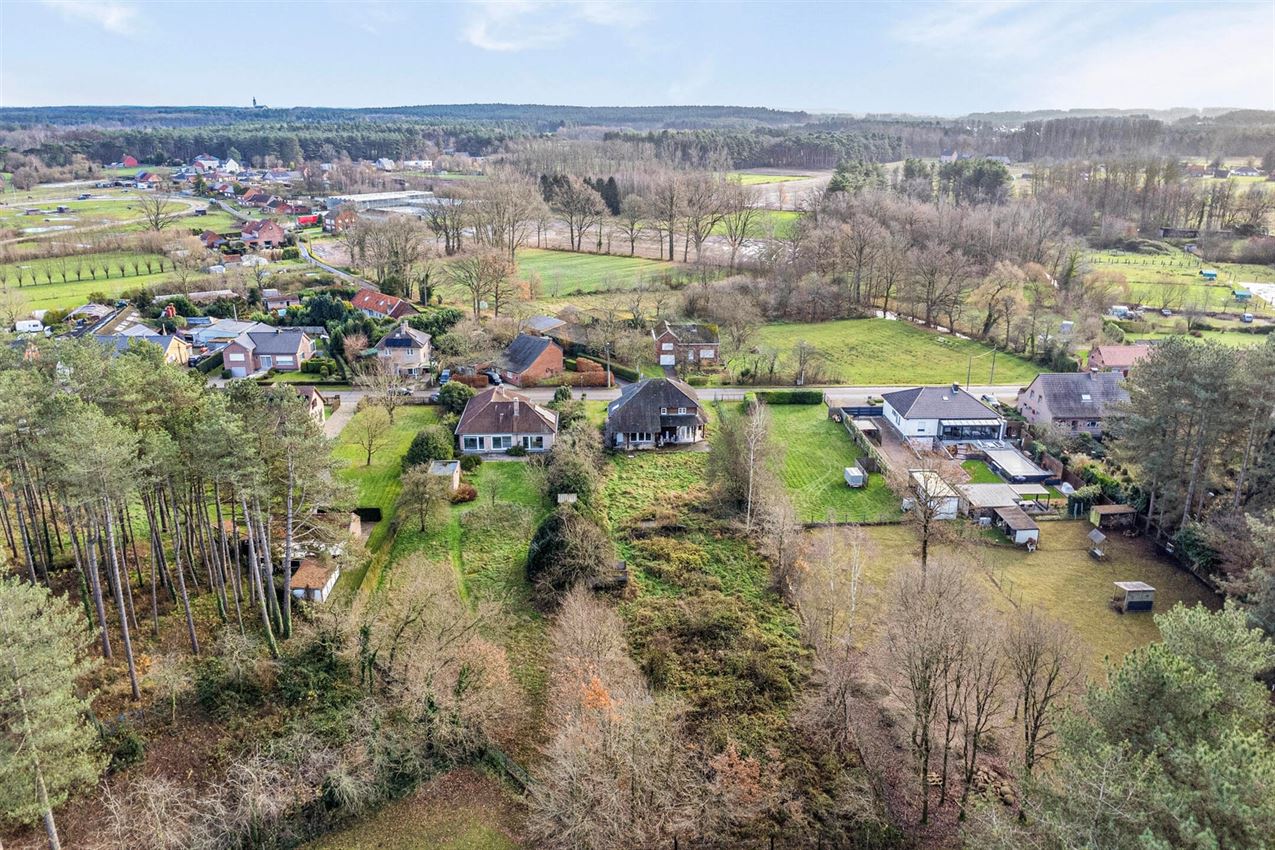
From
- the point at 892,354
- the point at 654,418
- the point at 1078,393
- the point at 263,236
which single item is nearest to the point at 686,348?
the point at 654,418

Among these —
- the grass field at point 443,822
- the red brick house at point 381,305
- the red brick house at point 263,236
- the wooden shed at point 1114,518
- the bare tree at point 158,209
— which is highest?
the bare tree at point 158,209

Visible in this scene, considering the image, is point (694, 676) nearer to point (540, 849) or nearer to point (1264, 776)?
point (540, 849)

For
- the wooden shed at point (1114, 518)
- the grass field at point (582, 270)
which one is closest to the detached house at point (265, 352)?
the grass field at point (582, 270)

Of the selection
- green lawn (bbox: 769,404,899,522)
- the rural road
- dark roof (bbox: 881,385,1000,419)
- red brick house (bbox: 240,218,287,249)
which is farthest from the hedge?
red brick house (bbox: 240,218,287,249)

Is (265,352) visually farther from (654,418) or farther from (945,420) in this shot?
(945,420)

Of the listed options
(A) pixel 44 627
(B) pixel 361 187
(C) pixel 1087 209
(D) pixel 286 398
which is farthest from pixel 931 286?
(B) pixel 361 187

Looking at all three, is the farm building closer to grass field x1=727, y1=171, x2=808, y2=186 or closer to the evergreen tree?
the evergreen tree

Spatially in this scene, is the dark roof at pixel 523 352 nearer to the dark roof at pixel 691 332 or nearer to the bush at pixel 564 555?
the dark roof at pixel 691 332
